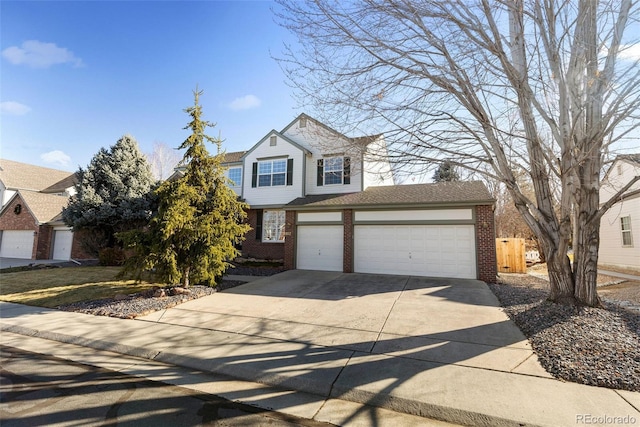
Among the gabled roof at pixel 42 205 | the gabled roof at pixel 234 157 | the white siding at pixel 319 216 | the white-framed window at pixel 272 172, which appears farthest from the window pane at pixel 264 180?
the gabled roof at pixel 42 205

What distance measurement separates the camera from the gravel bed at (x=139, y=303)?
7.33 m

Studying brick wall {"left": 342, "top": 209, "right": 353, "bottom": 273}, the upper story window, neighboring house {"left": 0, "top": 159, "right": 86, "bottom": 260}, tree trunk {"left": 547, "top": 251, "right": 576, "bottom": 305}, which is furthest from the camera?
neighboring house {"left": 0, "top": 159, "right": 86, "bottom": 260}

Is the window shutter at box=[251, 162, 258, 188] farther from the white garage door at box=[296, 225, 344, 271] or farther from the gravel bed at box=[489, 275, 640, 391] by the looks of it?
the gravel bed at box=[489, 275, 640, 391]

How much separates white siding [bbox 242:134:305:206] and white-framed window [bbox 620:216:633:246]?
16.5m

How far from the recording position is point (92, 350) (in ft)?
17.6

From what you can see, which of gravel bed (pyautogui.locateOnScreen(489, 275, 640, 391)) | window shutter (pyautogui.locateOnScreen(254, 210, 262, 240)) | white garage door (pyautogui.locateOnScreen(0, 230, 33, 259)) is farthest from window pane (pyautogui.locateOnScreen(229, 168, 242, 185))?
white garage door (pyautogui.locateOnScreen(0, 230, 33, 259))

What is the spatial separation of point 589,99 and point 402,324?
5405 millimetres

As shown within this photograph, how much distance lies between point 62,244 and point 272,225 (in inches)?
→ 618

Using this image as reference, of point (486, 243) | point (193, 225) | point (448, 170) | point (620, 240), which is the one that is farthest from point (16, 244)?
point (620, 240)

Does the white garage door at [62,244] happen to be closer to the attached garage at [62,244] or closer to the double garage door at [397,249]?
the attached garage at [62,244]

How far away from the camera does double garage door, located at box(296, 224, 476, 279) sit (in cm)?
1139

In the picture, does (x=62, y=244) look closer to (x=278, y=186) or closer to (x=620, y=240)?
(x=278, y=186)

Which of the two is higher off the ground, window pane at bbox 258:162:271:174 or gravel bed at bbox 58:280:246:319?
window pane at bbox 258:162:271:174

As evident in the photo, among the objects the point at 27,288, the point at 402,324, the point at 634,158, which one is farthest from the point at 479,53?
the point at 27,288
